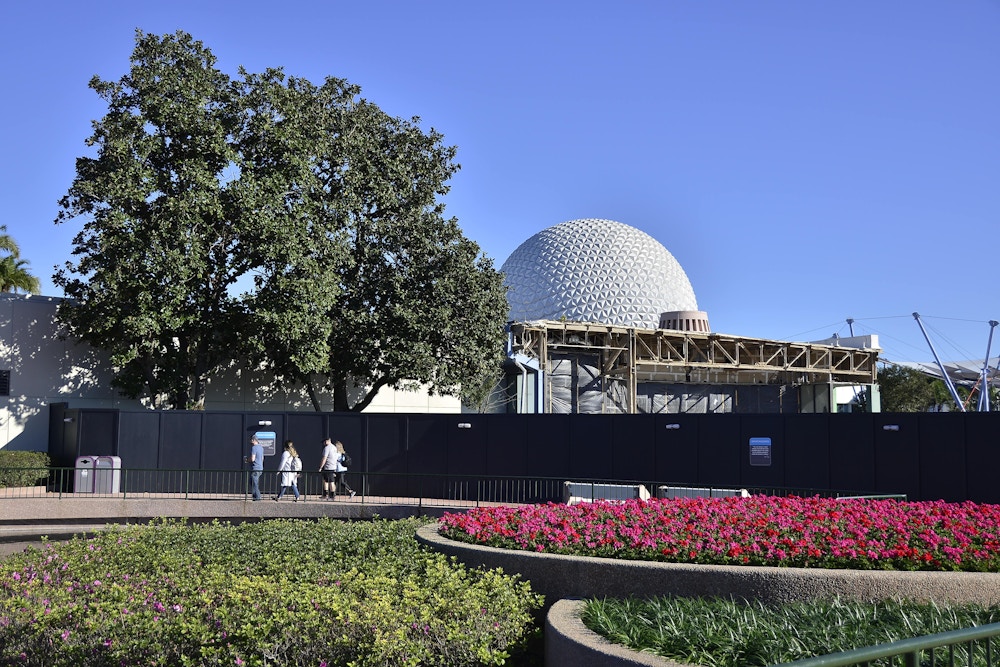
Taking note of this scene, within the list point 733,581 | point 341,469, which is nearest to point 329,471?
point 341,469

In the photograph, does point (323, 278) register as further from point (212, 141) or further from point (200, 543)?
point (200, 543)

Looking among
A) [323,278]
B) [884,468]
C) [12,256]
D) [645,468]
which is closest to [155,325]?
[323,278]

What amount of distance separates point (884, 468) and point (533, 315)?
3903 cm

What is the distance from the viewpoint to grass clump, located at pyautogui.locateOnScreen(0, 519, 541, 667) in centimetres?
877

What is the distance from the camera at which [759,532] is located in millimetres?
11141

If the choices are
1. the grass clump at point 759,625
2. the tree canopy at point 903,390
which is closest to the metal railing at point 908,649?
the grass clump at point 759,625

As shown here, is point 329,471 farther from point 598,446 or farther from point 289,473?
point 598,446

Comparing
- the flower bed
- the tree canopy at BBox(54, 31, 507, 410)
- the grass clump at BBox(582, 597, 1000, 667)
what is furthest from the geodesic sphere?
the grass clump at BBox(582, 597, 1000, 667)

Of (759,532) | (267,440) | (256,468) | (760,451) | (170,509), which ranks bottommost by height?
(170,509)

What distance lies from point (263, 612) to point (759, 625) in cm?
456

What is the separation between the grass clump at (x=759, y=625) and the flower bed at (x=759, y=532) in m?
1.07

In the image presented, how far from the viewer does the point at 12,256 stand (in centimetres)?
4069

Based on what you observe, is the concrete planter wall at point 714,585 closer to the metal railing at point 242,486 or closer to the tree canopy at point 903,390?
the metal railing at point 242,486

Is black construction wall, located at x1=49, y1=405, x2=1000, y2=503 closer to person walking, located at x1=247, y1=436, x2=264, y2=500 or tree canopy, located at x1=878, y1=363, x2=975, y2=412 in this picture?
person walking, located at x1=247, y1=436, x2=264, y2=500
